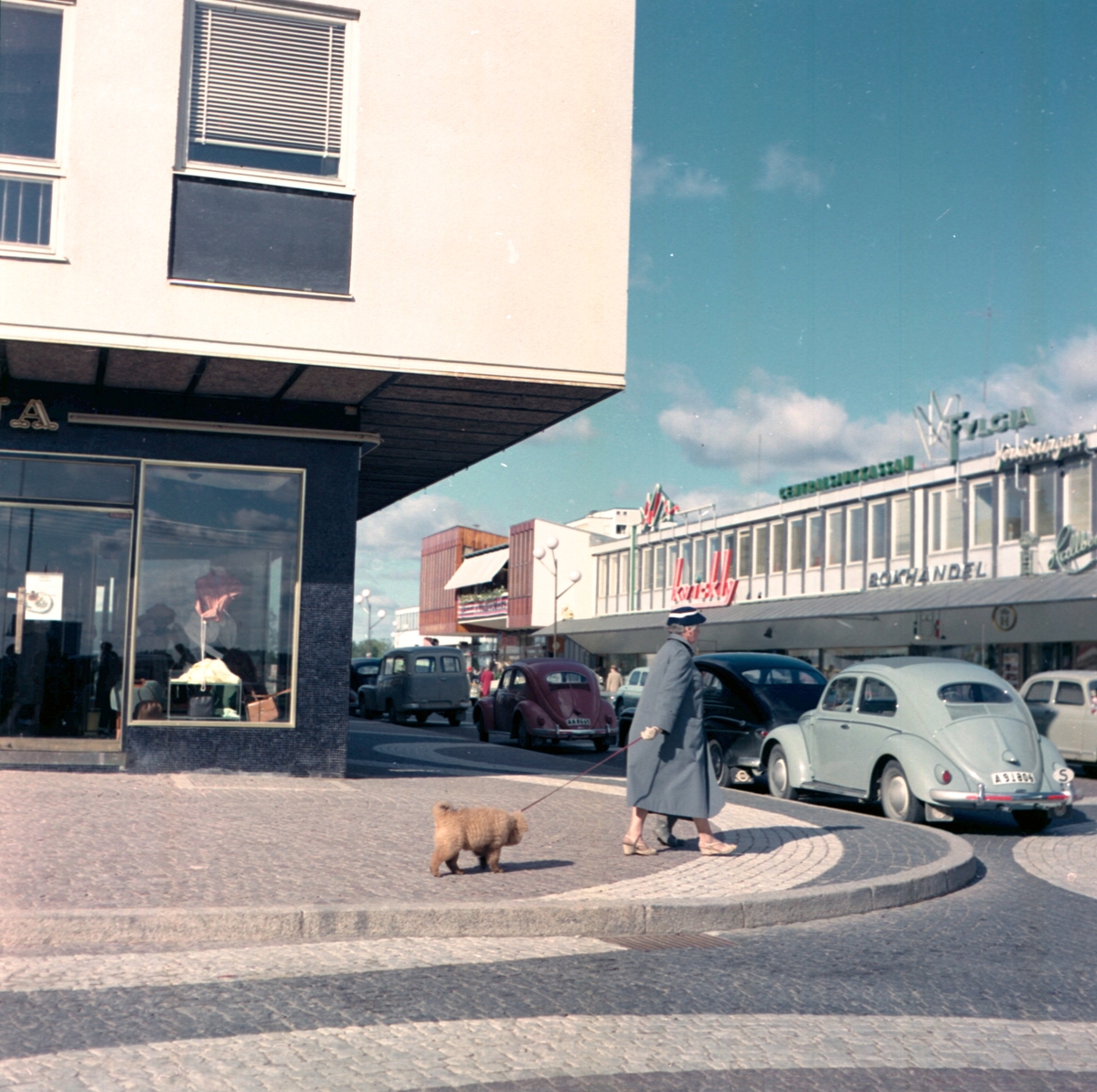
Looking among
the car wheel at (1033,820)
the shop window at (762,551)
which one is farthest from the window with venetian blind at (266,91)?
the shop window at (762,551)

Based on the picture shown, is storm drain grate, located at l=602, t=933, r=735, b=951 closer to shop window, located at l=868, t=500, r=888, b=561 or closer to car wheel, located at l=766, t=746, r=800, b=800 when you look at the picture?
car wheel, located at l=766, t=746, r=800, b=800

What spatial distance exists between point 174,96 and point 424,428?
4.56 meters

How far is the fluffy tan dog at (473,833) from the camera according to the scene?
7.78 m

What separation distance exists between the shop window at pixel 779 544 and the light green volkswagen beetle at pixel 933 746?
133ft

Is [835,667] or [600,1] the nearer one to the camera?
[600,1]

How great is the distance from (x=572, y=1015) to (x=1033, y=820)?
897 cm

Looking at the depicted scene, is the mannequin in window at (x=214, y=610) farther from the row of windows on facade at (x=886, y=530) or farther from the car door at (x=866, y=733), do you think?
the row of windows on facade at (x=886, y=530)

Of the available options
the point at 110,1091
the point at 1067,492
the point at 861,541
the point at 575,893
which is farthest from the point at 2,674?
the point at 861,541

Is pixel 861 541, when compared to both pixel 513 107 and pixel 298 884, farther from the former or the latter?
pixel 298 884

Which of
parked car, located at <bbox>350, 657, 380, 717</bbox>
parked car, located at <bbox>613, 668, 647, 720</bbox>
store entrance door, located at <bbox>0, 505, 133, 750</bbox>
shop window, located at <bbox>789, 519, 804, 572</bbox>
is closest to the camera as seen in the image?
store entrance door, located at <bbox>0, 505, 133, 750</bbox>

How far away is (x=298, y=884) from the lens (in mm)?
7359

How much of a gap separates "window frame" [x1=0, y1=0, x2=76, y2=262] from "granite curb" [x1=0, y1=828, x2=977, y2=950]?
7.28 metres

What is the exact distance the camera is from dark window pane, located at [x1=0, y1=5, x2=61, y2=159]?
11.8 m

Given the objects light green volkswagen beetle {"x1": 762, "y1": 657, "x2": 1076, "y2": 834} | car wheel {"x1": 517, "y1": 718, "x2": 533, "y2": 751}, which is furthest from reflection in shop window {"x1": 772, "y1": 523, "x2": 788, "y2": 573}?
light green volkswagen beetle {"x1": 762, "y1": 657, "x2": 1076, "y2": 834}
